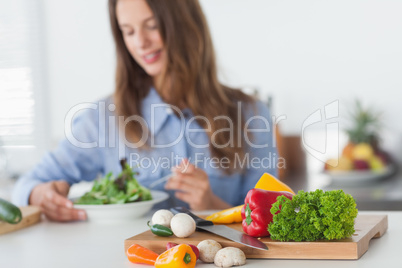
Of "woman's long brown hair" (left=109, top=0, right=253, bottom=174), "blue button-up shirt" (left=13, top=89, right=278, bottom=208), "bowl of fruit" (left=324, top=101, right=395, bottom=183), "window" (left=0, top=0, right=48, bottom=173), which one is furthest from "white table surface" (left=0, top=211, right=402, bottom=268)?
"window" (left=0, top=0, right=48, bottom=173)

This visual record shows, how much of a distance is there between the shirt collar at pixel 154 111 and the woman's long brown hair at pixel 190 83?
27mm

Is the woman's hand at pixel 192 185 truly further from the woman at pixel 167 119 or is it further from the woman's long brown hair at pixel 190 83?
the woman's long brown hair at pixel 190 83

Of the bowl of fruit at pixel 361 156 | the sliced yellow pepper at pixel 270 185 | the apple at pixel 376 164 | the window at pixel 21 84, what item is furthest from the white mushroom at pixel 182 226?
the window at pixel 21 84

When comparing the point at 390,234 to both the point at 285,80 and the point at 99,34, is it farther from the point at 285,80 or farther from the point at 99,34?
the point at 99,34

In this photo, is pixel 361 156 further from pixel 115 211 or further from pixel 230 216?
pixel 230 216

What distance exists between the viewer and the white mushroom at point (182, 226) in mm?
1252

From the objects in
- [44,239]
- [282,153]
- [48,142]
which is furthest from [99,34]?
[44,239]

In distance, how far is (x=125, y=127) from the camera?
238 centimetres

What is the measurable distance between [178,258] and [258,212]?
231mm

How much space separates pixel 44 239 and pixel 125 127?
897mm

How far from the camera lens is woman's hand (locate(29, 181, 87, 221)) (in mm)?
1785

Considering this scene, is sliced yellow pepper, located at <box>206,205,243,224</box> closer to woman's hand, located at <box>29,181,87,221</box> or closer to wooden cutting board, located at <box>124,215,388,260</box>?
wooden cutting board, located at <box>124,215,388,260</box>

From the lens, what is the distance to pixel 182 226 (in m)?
1.25

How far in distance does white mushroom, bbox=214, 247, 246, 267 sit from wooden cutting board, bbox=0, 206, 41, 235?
786 mm
